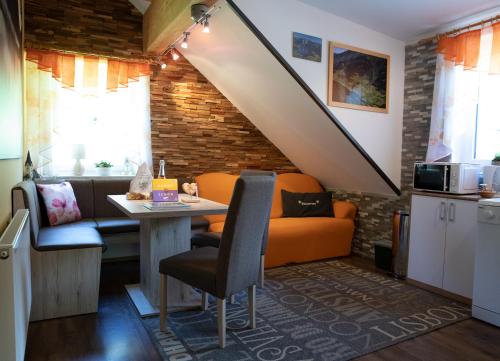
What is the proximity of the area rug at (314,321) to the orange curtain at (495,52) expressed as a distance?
6.40 feet

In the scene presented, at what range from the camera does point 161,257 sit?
8.75 feet

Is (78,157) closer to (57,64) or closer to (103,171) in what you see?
(103,171)

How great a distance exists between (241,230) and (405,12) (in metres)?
2.47

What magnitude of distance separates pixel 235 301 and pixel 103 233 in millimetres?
1441

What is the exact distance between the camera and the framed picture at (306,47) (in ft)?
10.4

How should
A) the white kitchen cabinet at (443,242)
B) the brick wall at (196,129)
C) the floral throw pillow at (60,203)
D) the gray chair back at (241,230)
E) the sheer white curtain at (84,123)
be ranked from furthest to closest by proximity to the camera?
the brick wall at (196,129), the sheer white curtain at (84,123), the floral throw pillow at (60,203), the white kitchen cabinet at (443,242), the gray chair back at (241,230)

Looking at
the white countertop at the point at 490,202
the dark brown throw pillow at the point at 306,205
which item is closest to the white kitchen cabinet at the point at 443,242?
the white countertop at the point at 490,202

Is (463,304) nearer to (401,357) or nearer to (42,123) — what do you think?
(401,357)

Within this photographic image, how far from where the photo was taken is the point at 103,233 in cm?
Answer: 337

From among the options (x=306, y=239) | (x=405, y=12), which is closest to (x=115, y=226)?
(x=306, y=239)

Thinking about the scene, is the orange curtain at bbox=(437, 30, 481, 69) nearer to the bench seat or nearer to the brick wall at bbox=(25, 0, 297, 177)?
the brick wall at bbox=(25, 0, 297, 177)

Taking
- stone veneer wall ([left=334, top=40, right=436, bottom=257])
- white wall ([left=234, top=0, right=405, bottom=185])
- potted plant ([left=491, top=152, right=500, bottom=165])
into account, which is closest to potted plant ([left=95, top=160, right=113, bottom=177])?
white wall ([left=234, top=0, right=405, bottom=185])

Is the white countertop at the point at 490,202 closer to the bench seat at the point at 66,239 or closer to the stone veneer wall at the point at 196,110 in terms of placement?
the stone veneer wall at the point at 196,110

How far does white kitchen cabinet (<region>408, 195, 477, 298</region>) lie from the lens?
2.89 m
